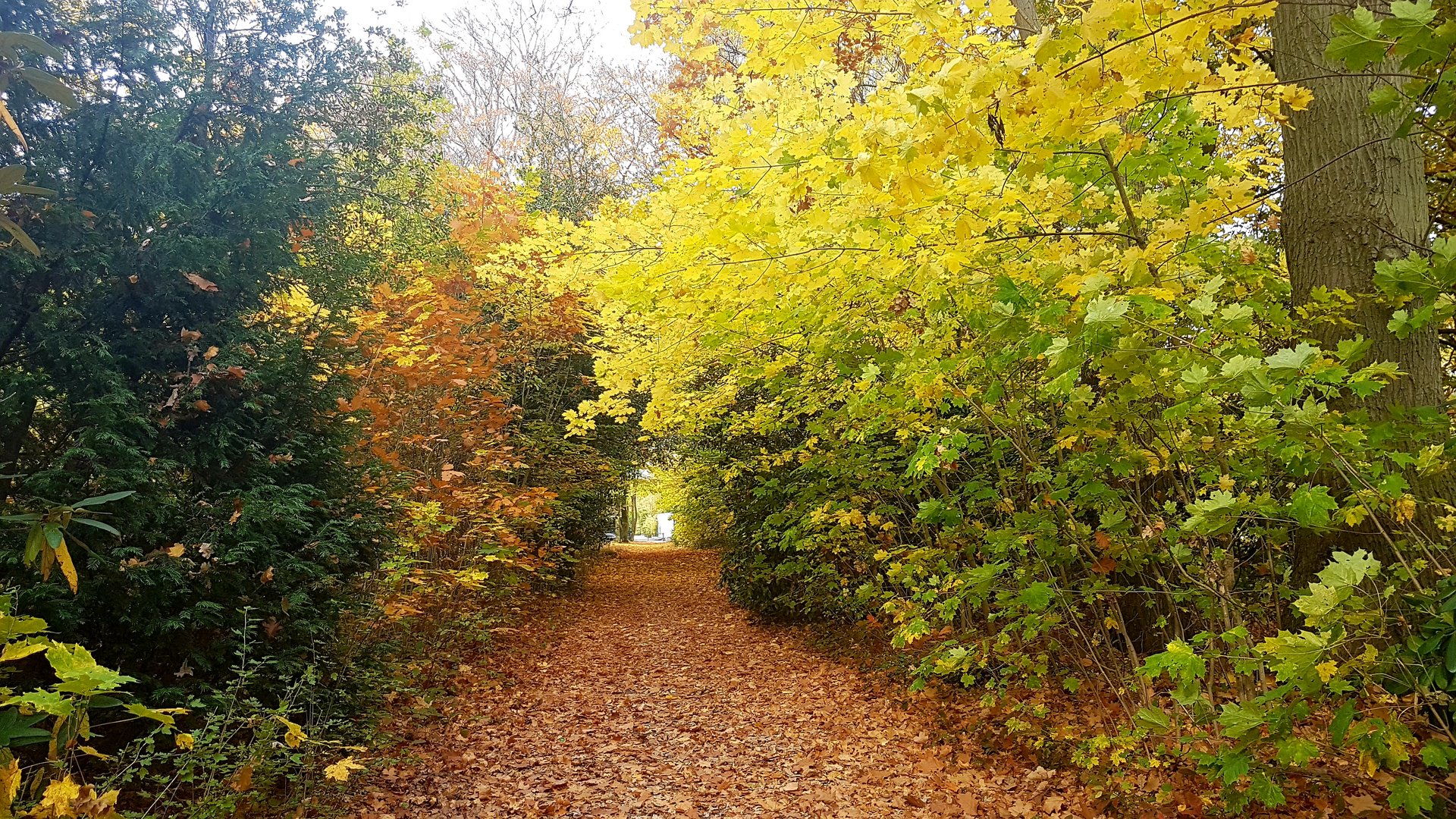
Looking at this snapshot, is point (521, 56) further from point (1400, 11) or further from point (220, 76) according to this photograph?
point (1400, 11)

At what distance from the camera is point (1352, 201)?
3.07m

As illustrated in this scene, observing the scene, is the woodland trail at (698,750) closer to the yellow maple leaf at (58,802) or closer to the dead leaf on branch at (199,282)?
the yellow maple leaf at (58,802)

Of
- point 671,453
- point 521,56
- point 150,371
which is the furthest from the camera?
point 671,453

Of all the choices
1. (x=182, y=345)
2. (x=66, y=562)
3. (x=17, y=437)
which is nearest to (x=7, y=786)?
(x=66, y=562)

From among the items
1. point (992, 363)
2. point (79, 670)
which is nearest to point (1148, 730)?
point (992, 363)

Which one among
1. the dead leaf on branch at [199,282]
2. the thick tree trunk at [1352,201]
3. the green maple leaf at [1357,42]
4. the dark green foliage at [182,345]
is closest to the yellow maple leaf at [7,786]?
the dark green foliage at [182,345]

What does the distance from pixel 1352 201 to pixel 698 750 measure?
5003 mm

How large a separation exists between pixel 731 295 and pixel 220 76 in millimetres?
3447

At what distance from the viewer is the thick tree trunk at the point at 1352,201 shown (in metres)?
3.00

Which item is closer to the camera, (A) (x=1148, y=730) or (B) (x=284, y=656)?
(A) (x=1148, y=730)

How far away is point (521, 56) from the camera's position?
48.0 ft

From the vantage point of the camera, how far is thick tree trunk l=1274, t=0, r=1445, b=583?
3004 millimetres

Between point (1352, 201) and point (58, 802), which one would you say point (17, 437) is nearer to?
point (58, 802)

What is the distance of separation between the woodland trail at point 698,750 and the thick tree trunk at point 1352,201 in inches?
103
